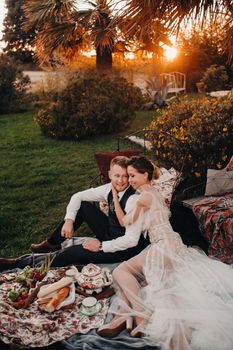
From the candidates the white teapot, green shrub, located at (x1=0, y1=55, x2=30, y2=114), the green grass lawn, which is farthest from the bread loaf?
green shrub, located at (x1=0, y1=55, x2=30, y2=114)

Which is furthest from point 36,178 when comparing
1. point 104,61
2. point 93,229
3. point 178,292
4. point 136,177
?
point 104,61

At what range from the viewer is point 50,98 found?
10.9 metres

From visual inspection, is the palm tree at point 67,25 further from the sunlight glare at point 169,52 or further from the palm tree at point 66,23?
the sunlight glare at point 169,52

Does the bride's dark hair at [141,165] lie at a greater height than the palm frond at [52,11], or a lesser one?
lesser

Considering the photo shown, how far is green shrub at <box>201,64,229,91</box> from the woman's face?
14726 mm

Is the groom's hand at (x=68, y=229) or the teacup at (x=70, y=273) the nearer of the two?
the teacup at (x=70, y=273)

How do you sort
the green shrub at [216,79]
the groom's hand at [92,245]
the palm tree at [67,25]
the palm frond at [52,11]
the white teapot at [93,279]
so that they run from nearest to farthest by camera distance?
the white teapot at [93,279] → the groom's hand at [92,245] → the palm tree at [67,25] → the palm frond at [52,11] → the green shrub at [216,79]

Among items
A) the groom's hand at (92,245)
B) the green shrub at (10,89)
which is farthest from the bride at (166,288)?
the green shrub at (10,89)

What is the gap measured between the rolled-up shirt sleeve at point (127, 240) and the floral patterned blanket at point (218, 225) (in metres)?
0.90

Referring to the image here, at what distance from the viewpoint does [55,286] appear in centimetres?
323

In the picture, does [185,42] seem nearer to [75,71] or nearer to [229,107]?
[75,71]

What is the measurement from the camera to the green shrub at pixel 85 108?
34.1ft

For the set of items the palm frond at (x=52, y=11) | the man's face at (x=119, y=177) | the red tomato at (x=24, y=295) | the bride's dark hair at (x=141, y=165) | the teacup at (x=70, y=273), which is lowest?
the red tomato at (x=24, y=295)

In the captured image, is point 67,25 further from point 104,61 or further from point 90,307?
point 90,307
